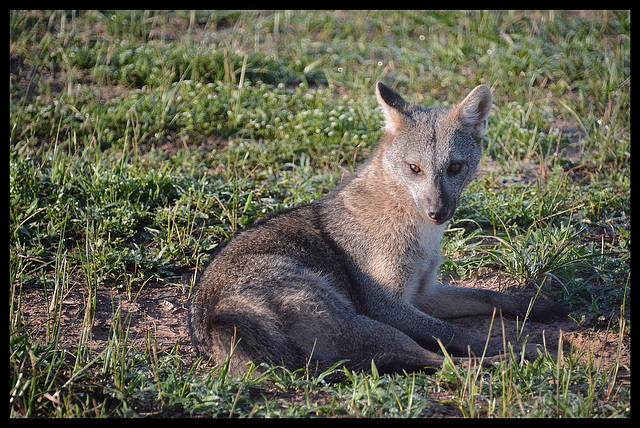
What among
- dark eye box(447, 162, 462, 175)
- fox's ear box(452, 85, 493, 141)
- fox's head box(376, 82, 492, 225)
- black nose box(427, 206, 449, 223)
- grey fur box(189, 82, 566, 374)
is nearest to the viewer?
grey fur box(189, 82, 566, 374)

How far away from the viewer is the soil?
14.3 ft

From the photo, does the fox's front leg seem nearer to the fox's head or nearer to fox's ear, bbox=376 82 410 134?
the fox's head

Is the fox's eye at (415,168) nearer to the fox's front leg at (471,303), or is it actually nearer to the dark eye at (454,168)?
the dark eye at (454,168)

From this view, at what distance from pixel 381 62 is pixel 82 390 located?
7.06 metres

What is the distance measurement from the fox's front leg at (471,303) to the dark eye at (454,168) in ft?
3.01

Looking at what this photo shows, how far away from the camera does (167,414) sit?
355cm

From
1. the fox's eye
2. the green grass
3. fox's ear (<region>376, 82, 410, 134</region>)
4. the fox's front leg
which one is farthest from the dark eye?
the green grass

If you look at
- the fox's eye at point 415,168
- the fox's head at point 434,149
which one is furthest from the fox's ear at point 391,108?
the fox's eye at point 415,168

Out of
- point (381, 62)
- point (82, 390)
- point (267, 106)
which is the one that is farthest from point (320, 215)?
point (381, 62)

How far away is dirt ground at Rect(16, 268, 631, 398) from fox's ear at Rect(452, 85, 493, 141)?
1410 millimetres

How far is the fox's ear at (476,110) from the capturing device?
486 centimetres

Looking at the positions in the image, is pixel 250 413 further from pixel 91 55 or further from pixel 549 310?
pixel 91 55

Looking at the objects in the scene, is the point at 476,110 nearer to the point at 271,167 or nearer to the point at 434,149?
the point at 434,149

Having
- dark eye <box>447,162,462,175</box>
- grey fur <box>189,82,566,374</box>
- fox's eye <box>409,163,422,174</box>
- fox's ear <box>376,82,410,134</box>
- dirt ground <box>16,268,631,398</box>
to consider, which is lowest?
dirt ground <box>16,268,631,398</box>
